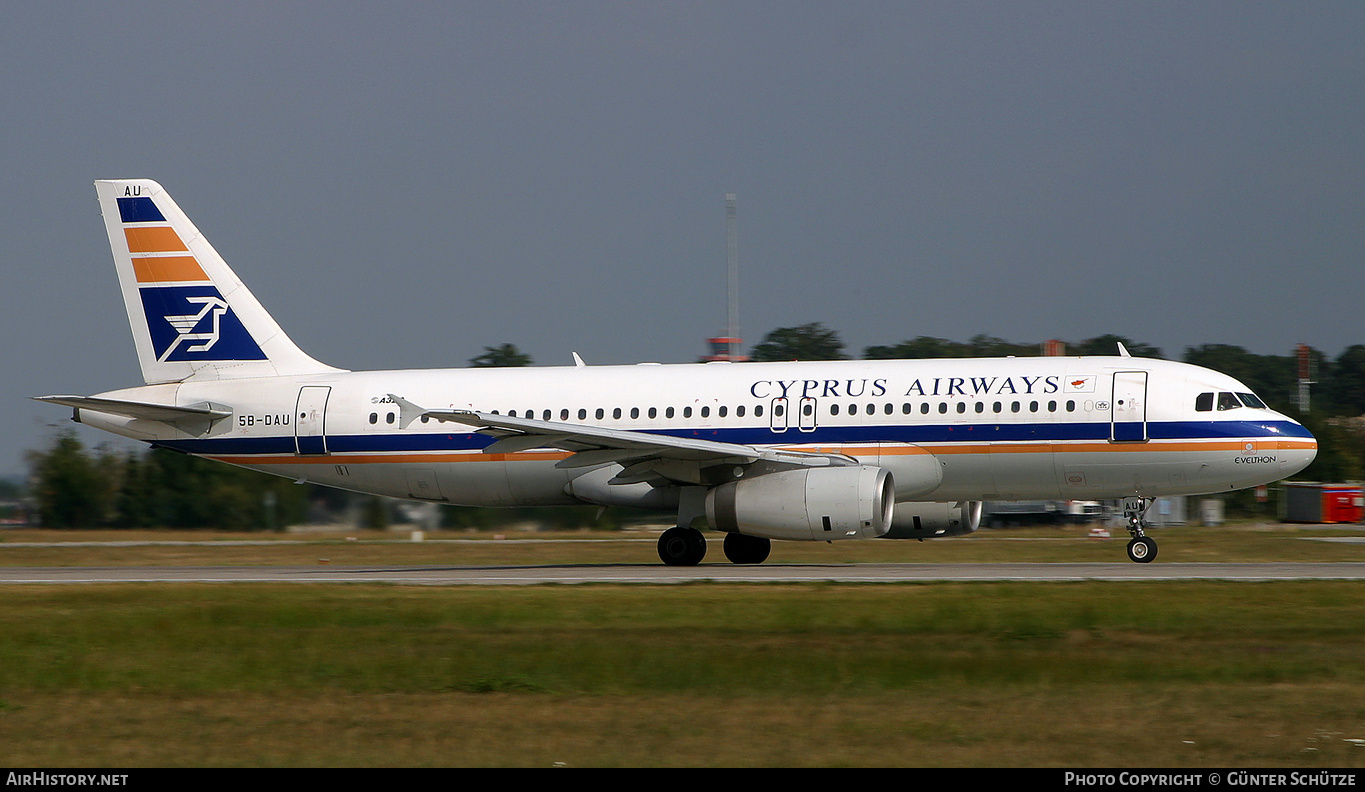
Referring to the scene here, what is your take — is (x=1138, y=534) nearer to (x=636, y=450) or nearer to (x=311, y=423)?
(x=636, y=450)

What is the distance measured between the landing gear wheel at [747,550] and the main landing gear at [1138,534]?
6.94 m

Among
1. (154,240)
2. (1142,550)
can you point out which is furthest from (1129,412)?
(154,240)

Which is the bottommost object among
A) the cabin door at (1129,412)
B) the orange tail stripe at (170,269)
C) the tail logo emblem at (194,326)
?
the cabin door at (1129,412)

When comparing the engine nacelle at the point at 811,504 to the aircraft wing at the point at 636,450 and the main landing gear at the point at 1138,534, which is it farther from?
the main landing gear at the point at 1138,534

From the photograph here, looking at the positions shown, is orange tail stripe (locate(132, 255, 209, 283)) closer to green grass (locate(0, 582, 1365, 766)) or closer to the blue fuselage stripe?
the blue fuselage stripe

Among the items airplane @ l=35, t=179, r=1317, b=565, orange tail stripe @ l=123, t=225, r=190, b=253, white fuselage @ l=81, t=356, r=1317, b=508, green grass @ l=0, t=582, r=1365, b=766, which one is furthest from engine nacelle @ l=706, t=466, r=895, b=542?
orange tail stripe @ l=123, t=225, r=190, b=253

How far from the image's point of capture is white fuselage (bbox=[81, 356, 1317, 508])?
2489 cm

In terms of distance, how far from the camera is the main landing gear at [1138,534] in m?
25.3

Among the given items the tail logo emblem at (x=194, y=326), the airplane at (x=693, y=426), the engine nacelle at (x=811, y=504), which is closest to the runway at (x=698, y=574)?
the engine nacelle at (x=811, y=504)

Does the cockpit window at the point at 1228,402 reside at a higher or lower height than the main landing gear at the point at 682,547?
higher

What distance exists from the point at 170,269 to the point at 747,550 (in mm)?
14126

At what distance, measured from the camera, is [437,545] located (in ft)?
120
